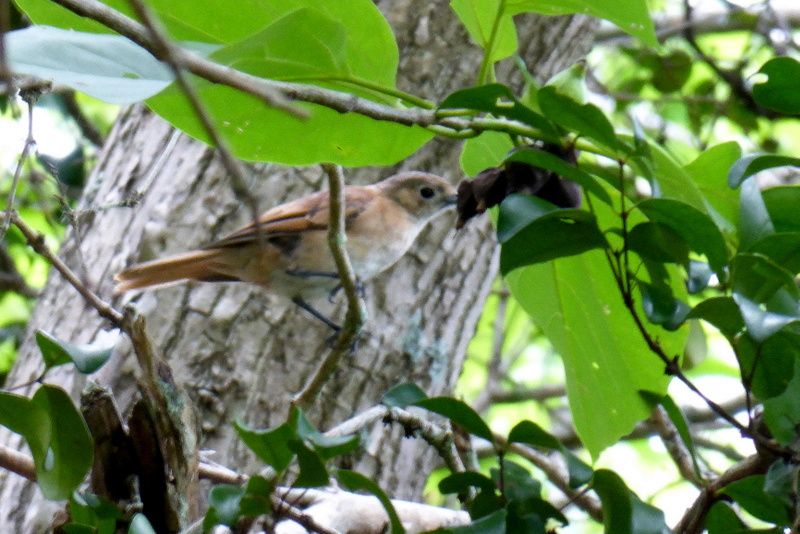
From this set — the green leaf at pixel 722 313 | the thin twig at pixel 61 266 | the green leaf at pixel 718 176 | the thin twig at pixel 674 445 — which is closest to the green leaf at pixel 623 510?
the green leaf at pixel 722 313

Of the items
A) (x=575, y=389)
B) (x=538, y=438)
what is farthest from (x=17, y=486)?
(x=538, y=438)

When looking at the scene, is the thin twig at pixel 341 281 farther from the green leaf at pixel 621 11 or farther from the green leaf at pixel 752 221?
the green leaf at pixel 752 221

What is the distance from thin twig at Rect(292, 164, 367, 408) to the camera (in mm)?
1865

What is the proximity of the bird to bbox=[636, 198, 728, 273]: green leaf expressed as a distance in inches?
75.0

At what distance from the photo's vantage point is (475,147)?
174cm

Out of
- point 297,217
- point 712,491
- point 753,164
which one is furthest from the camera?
point 297,217

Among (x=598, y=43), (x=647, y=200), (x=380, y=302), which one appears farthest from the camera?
(x=598, y=43)

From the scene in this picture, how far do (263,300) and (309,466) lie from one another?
2.23m

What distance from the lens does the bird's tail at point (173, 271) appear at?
10.6 feet

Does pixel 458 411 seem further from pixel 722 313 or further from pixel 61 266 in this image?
pixel 61 266

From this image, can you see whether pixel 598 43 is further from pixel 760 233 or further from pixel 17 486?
pixel 760 233

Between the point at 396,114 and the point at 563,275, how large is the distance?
552 millimetres

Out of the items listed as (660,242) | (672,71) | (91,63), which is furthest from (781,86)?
(672,71)

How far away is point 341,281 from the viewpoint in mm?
2045
